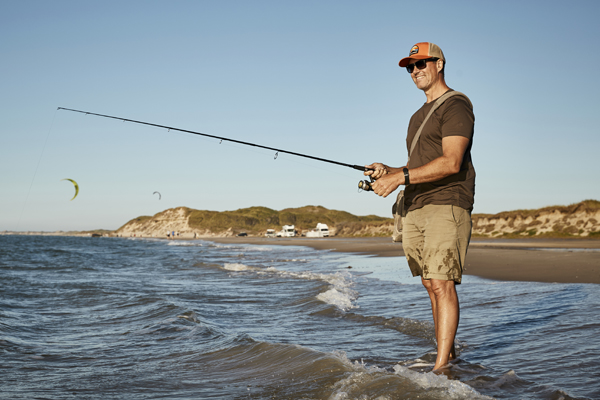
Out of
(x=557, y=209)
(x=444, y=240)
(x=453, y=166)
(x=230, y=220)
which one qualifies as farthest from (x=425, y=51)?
(x=230, y=220)

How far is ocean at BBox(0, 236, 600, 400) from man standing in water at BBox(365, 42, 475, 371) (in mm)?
467

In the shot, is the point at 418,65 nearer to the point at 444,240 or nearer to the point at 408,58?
the point at 408,58

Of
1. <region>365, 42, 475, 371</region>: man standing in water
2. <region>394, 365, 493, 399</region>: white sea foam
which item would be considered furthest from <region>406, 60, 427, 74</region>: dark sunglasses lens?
<region>394, 365, 493, 399</region>: white sea foam

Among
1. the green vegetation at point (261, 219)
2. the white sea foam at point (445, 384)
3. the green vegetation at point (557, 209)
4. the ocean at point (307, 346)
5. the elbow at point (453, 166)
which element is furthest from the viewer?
the green vegetation at point (261, 219)

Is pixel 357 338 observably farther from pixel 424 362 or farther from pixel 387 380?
pixel 387 380

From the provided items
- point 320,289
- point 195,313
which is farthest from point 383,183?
point 320,289

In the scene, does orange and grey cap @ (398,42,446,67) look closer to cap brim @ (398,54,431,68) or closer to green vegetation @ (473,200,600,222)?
cap brim @ (398,54,431,68)

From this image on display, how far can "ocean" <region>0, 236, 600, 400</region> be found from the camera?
304cm

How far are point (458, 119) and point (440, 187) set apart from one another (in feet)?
1.41

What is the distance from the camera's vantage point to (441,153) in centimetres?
298

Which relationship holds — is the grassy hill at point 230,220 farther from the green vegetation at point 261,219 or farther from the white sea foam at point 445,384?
the white sea foam at point 445,384

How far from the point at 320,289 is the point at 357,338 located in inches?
165

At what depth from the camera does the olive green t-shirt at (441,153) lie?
2850mm

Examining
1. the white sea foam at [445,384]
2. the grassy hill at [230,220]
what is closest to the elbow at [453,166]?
the white sea foam at [445,384]
